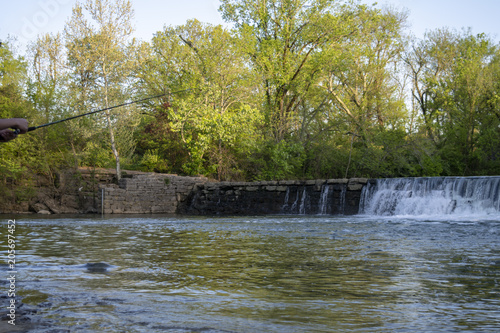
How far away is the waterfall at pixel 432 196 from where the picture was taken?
17922 mm

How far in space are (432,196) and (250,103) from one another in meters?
12.6

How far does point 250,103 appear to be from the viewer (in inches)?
1139

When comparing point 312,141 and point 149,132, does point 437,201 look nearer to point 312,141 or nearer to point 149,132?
point 312,141

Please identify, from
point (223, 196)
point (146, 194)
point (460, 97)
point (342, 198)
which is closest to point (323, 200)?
point (342, 198)

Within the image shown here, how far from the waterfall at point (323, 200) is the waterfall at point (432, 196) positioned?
1.44 metres

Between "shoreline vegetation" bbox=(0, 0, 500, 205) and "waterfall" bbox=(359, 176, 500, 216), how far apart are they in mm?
7453

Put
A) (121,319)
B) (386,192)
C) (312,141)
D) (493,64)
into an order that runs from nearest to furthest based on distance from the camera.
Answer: (121,319) → (386,192) → (312,141) → (493,64)

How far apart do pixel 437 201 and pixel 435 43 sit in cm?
2138

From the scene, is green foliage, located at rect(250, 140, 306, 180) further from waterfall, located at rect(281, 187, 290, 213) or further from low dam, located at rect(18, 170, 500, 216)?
waterfall, located at rect(281, 187, 290, 213)

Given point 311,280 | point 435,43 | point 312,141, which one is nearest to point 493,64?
point 435,43

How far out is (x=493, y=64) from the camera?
32688 mm

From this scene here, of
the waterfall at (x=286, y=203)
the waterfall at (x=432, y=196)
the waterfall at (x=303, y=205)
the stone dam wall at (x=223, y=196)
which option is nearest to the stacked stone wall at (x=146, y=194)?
the stone dam wall at (x=223, y=196)

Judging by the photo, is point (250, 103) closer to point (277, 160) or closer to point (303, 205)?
point (277, 160)

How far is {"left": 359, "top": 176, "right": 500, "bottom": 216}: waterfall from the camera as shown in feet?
58.8
